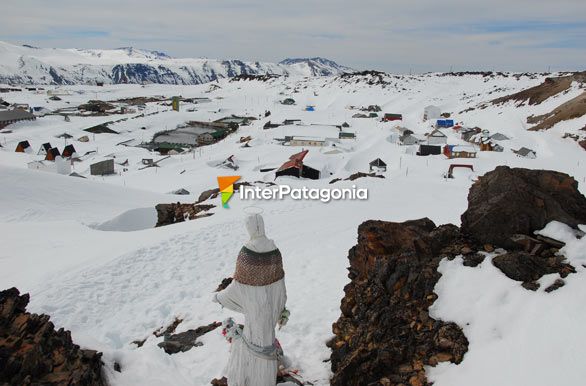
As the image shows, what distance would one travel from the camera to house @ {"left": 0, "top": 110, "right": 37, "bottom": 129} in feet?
213

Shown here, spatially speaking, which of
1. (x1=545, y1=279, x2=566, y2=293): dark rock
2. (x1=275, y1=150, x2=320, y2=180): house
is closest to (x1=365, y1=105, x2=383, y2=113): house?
(x1=275, y1=150, x2=320, y2=180): house

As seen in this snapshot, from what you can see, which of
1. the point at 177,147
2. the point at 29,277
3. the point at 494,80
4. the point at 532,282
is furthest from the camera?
the point at 494,80

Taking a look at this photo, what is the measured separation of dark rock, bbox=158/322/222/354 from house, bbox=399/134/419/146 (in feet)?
146

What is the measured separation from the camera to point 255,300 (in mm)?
4863

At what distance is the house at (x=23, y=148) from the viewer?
51.6 meters

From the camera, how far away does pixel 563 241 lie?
6.15 metres

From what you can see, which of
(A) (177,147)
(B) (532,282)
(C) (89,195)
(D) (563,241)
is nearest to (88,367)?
(B) (532,282)

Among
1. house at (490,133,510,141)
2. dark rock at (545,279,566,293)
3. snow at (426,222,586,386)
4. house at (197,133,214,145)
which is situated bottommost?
house at (197,133,214,145)

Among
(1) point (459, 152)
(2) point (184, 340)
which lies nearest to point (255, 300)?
(2) point (184, 340)

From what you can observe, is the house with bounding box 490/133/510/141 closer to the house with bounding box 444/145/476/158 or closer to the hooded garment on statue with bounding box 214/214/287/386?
the house with bounding box 444/145/476/158

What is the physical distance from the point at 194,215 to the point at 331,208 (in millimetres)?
6310

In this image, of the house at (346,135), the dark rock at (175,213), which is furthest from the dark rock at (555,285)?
the house at (346,135)

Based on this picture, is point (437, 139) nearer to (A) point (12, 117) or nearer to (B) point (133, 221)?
(B) point (133, 221)

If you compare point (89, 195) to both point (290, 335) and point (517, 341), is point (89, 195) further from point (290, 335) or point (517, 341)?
point (517, 341)
